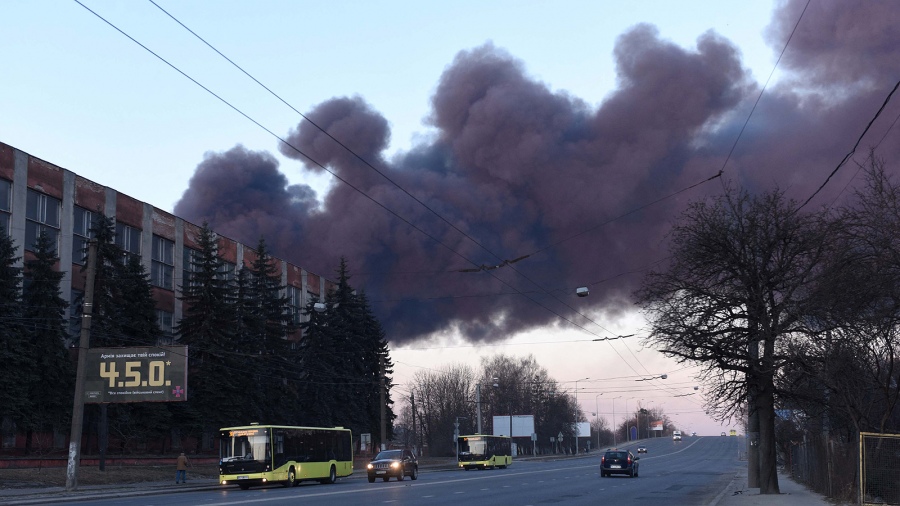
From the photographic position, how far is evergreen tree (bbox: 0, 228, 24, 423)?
130 ft

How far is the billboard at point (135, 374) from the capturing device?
41.5m

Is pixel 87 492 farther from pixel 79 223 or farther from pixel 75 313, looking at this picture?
pixel 79 223

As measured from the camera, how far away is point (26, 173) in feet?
152

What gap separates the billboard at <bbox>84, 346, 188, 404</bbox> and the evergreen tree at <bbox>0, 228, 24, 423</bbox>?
9.05 feet

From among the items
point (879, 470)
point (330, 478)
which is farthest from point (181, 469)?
point (879, 470)

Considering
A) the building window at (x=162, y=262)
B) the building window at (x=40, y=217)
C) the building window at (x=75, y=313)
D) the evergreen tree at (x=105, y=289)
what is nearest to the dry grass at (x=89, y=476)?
the evergreen tree at (x=105, y=289)

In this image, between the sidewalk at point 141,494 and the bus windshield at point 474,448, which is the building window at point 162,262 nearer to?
the sidewalk at point 141,494

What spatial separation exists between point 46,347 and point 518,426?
83.8m

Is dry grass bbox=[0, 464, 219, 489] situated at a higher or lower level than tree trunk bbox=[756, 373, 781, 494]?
lower

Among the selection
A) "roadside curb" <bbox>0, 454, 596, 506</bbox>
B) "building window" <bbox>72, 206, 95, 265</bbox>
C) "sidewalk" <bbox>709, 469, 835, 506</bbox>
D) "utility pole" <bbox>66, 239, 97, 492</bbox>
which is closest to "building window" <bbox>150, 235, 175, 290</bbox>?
"building window" <bbox>72, 206, 95, 265</bbox>

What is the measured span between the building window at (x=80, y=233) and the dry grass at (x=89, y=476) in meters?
11.6

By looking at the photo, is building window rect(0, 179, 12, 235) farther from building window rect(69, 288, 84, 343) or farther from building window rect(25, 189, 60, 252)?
building window rect(69, 288, 84, 343)

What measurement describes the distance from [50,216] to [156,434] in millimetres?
12999

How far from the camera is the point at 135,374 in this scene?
41969 millimetres
